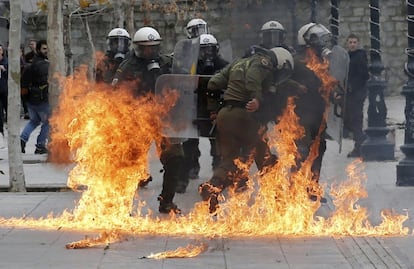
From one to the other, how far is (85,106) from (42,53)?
288 inches

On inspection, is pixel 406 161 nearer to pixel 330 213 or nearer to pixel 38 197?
pixel 330 213

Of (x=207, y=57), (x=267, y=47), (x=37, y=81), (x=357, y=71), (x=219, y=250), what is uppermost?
(x=267, y=47)

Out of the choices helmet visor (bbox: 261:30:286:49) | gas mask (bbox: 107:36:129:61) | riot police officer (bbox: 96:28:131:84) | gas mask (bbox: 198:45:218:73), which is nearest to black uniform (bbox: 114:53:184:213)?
riot police officer (bbox: 96:28:131:84)

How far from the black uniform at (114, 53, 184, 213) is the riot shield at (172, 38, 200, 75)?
11 cm

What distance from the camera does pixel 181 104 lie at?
9.52 metres

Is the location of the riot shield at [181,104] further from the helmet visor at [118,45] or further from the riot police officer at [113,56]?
the helmet visor at [118,45]

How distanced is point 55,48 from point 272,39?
6581 mm

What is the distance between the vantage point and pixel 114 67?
36.6ft

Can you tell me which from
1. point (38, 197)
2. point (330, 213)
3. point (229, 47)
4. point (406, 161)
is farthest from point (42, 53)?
point (330, 213)

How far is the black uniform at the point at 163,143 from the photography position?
934 centimetres

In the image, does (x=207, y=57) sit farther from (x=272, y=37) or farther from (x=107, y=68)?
(x=272, y=37)

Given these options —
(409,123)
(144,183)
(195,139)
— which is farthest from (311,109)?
(409,123)

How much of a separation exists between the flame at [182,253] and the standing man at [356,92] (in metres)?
7.00

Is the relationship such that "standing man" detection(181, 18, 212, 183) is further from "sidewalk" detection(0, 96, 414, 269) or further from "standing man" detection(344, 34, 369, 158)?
"standing man" detection(344, 34, 369, 158)
